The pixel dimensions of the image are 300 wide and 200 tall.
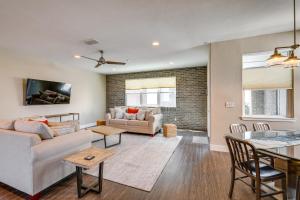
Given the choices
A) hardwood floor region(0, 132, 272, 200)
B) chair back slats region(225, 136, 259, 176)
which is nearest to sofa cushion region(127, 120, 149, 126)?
hardwood floor region(0, 132, 272, 200)

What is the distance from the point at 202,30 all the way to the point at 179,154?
2.86m

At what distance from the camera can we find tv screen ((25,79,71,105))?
15.6ft

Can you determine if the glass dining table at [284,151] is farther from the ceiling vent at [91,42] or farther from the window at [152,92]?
the window at [152,92]

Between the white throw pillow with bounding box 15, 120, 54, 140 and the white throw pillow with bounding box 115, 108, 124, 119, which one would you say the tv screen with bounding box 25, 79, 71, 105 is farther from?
the white throw pillow with bounding box 15, 120, 54, 140

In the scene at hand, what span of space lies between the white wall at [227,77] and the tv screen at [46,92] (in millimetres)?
5422

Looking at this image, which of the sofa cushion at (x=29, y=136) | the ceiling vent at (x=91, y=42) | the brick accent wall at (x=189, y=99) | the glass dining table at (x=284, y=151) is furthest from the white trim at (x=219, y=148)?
the ceiling vent at (x=91, y=42)

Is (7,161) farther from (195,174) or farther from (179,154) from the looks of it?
(179,154)

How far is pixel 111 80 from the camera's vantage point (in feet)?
26.9

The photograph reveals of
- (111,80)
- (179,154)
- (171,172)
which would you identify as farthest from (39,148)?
(111,80)

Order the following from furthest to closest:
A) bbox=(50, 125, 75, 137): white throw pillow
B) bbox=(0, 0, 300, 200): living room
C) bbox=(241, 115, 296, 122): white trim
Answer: bbox=(241, 115, 296, 122): white trim → bbox=(50, 125, 75, 137): white throw pillow → bbox=(0, 0, 300, 200): living room

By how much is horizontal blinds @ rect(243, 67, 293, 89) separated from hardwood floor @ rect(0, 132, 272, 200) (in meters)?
1.99

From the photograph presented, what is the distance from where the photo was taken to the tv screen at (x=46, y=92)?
475cm

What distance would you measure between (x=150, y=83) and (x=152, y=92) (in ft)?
1.51

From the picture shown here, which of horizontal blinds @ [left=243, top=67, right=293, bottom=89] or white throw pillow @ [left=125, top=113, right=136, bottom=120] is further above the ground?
horizontal blinds @ [left=243, top=67, right=293, bottom=89]
